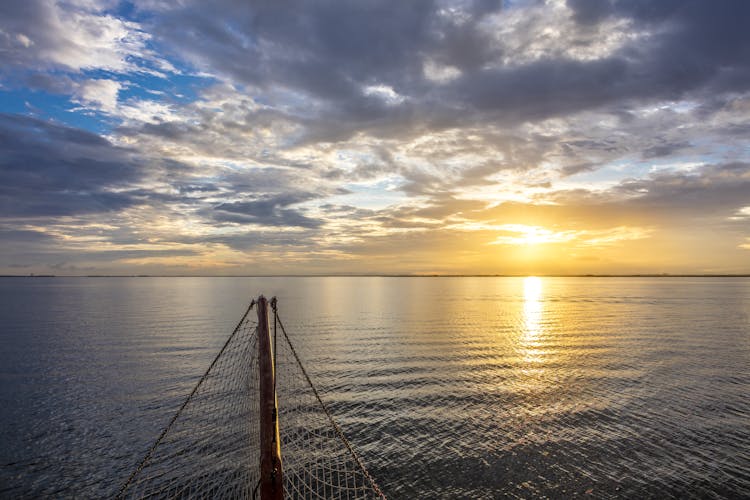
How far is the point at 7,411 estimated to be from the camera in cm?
3045

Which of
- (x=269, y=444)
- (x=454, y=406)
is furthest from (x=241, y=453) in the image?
(x=269, y=444)

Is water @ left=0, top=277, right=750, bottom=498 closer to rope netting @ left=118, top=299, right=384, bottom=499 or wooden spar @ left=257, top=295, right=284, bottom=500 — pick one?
rope netting @ left=118, top=299, right=384, bottom=499

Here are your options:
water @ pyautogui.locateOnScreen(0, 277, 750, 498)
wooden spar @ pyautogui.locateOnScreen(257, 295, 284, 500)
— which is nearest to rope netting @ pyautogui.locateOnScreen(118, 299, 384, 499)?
water @ pyautogui.locateOnScreen(0, 277, 750, 498)

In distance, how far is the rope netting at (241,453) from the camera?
65.9 feet

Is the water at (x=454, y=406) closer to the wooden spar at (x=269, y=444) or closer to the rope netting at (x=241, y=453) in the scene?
the rope netting at (x=241, y=453)

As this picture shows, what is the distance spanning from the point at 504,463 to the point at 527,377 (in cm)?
2061

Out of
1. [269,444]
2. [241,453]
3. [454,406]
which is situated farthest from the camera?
[454,406]

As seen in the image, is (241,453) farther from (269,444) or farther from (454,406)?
(269,444)

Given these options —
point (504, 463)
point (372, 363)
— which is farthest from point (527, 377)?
point (504, 463)

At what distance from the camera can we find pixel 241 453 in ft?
78.1

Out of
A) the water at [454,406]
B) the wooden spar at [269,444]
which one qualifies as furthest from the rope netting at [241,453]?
the wooden spar at [269,444]

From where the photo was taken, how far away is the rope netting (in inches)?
790

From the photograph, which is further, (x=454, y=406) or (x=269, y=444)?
(x=454, y=406)

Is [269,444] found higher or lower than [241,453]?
higher
